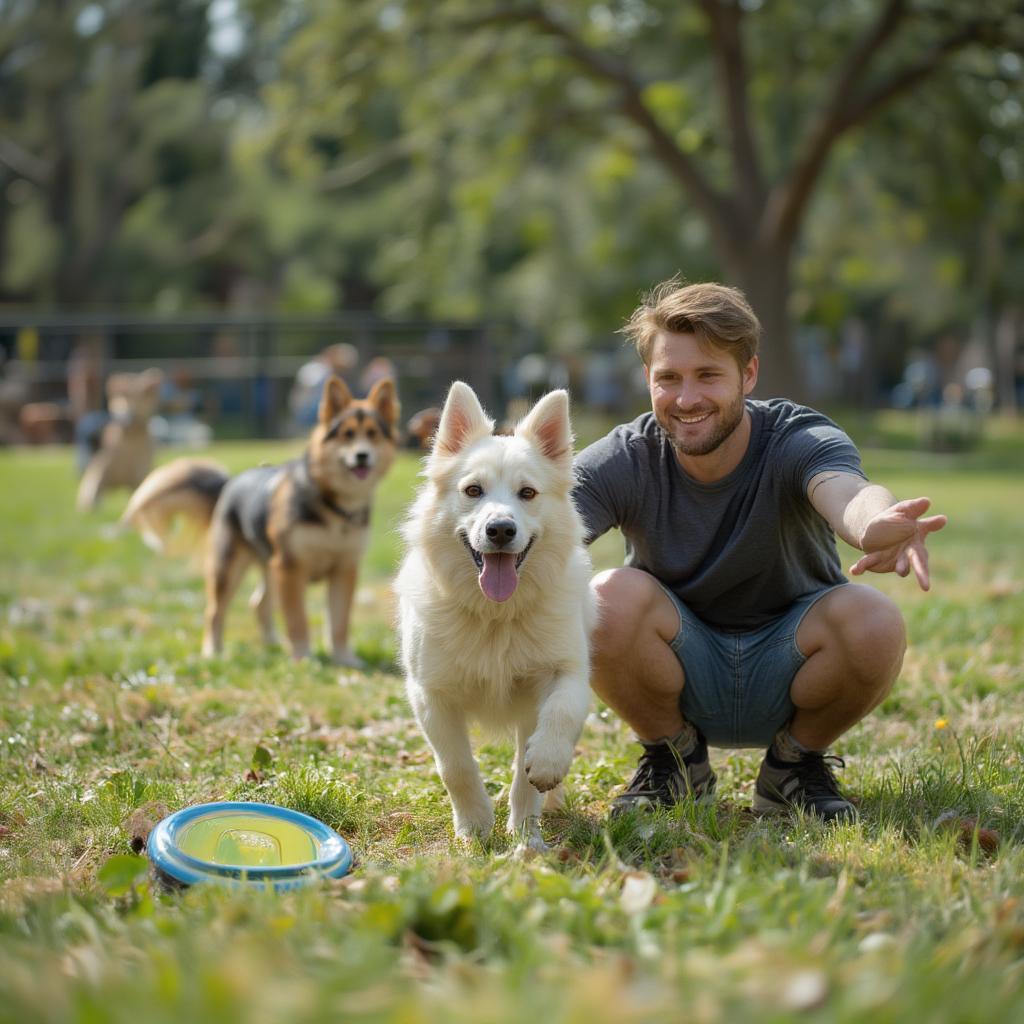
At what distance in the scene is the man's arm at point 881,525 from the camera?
356 centimetres

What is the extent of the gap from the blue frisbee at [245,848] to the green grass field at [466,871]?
0.10 m

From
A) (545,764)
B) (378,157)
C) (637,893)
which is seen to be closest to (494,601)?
(545,764)

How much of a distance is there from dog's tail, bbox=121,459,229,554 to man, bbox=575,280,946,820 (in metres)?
4.41

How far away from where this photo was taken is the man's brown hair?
13.5ft

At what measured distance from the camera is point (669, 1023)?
6.88 feet

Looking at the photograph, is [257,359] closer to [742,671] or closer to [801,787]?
[742,671]

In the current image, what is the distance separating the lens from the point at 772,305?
20.5m

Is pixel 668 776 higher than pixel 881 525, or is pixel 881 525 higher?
pixel 881 525

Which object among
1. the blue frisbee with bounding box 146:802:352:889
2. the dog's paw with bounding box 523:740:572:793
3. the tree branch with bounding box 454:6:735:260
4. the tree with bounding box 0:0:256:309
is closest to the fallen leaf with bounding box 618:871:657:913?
the dog's paw with bounding box 523:740:572:793

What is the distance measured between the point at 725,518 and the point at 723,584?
0.23m

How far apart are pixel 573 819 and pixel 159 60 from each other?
134ft

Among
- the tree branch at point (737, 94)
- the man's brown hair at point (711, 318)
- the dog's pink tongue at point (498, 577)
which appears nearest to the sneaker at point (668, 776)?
the dog's pink tongue at point (498, 577)

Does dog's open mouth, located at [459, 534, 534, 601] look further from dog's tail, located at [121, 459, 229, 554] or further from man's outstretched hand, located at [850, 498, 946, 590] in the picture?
dog's tail, located at [121, 459, 229, 554]

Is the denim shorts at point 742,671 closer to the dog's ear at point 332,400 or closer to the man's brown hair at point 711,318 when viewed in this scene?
the man's brown hair at point 711,318
